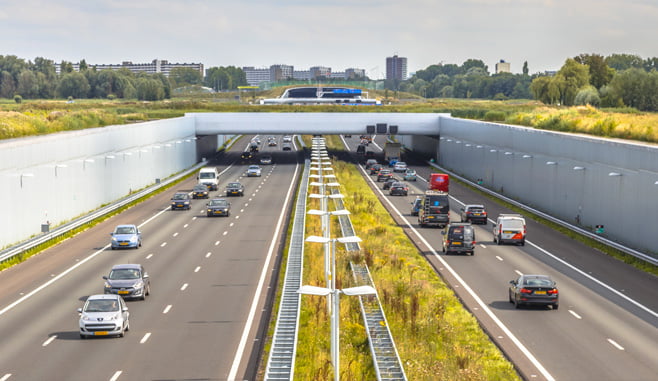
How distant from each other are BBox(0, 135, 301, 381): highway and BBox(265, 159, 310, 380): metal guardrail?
877 millimetres

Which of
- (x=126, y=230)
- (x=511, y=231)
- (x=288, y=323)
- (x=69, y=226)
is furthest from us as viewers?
(x=69, y=226)

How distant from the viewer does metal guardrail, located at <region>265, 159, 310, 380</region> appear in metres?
24.8

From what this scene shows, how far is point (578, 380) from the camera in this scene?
83.6ft

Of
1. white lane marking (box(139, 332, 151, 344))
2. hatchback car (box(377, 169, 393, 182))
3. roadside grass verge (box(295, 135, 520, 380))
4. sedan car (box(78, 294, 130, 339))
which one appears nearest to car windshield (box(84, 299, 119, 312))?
sedan car (box(78, 294, 130, 339))

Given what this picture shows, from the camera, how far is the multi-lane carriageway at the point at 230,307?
27016mm

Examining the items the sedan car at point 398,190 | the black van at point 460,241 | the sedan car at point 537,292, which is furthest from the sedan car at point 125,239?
the sedan car at point 398,190

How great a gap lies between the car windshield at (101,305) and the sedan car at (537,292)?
15380 millimetres

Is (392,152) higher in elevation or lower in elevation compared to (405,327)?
lower

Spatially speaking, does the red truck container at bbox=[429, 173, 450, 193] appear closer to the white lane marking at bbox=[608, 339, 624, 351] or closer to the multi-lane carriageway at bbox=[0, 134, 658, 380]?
the multi-lane carriageway at bbox=[0, 134, 658, 380]

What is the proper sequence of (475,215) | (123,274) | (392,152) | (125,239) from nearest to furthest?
(123,274), (125,239), (475,215), (392,152)

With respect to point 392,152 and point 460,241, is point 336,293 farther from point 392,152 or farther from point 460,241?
point 392,152

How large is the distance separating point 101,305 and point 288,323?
6.28 meters

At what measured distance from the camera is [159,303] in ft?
120

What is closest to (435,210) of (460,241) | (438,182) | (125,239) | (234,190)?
(460,241)
